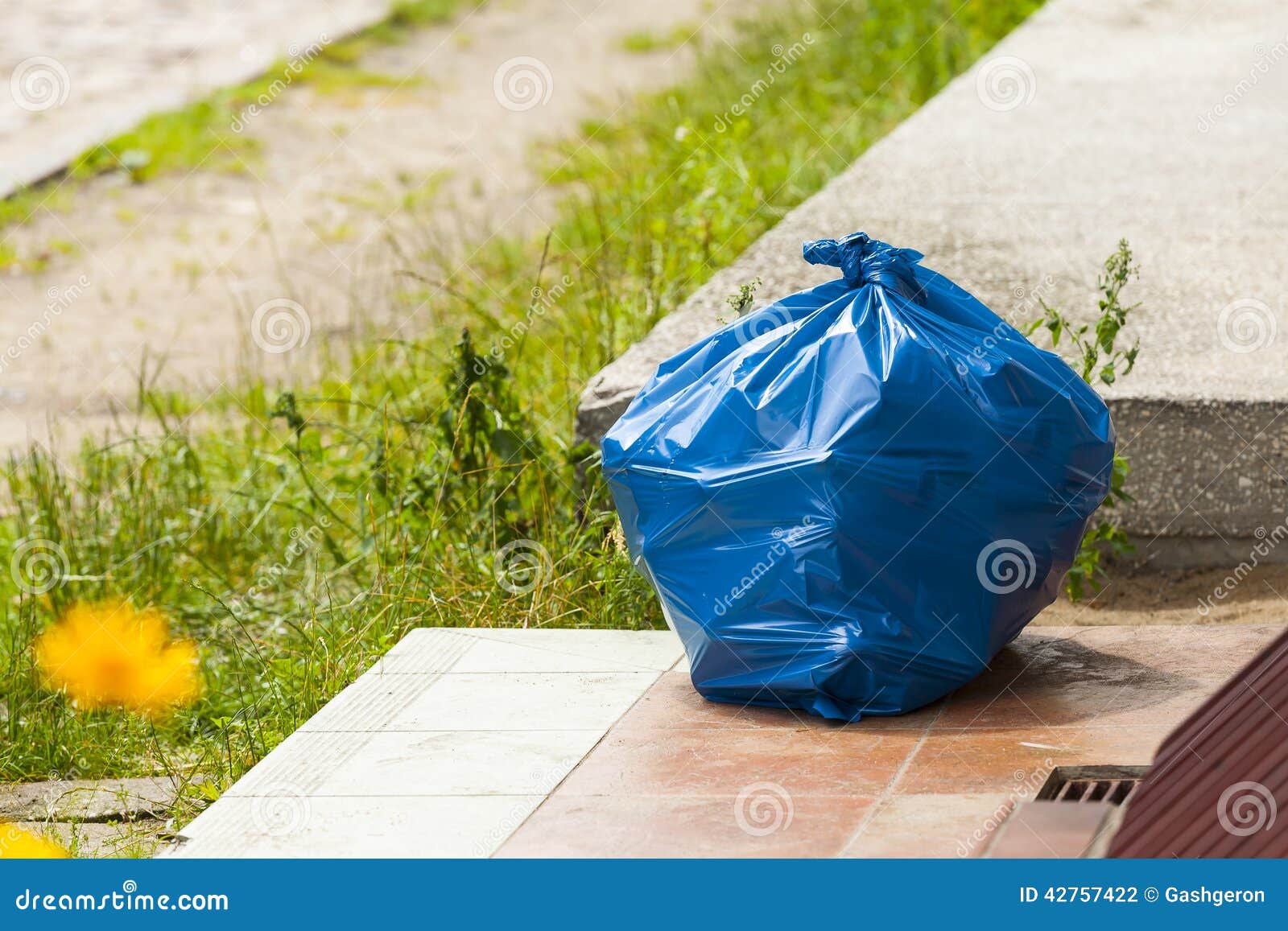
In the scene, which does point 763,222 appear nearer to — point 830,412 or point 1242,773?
point 830,412

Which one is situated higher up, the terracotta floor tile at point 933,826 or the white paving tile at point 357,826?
the white paving tile at point 357,826

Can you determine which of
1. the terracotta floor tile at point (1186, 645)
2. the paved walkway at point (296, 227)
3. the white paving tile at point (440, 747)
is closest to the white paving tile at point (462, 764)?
the white paving tile at point (440, 747)

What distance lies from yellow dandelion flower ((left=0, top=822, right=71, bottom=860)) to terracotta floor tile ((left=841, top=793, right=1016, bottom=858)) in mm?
1512

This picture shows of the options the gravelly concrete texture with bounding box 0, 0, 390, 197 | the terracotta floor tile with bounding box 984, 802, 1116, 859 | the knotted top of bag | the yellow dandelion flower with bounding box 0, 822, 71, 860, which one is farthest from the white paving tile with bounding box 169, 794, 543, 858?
A: the gravelly concrete texture with bounding box 0, 0, 390, 197

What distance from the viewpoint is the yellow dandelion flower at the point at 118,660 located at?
3.93 meters

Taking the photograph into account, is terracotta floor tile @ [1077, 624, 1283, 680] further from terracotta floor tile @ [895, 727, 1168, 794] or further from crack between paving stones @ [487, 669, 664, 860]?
crack between paving stones @ [487, 669, 664, 860]

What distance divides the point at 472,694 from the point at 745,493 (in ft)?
2.34

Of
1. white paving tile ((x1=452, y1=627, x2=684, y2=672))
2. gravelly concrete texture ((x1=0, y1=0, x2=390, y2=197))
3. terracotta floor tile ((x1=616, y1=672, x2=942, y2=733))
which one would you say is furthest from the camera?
gravelly concrete texture ((x1=0, y1=0, x2=390, y2=197))

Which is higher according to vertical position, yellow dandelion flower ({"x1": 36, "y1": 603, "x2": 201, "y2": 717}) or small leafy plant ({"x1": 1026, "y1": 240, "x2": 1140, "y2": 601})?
small leafy plant ({"x1": 1026, "y1": 240, "x2": 1140, "y2": 601})

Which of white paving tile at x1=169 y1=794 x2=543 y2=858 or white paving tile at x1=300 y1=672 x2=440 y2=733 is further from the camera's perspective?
white paving tile at x1=300 y1=672 x2=440 y2=733

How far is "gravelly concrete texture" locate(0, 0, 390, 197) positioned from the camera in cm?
905

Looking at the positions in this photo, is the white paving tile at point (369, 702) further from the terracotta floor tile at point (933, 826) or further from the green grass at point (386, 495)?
the terracotta floor tile at point (933, 826)

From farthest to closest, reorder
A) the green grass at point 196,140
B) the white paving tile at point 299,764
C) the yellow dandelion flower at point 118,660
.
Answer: the green grass at point 196,140 < the yellow dandelion flower at point 118,660 < the white paving tile at point 299,764
